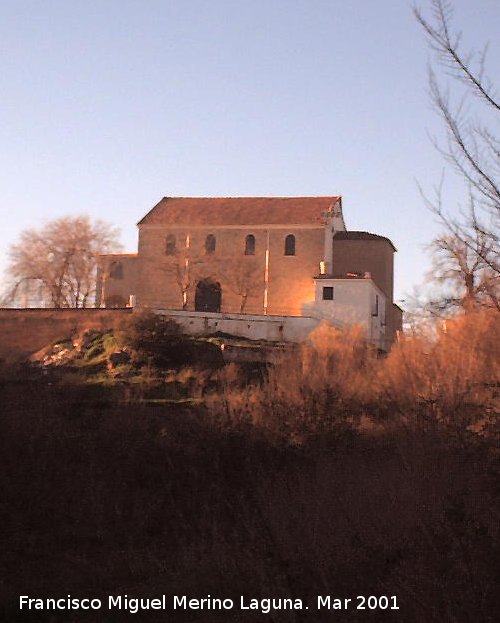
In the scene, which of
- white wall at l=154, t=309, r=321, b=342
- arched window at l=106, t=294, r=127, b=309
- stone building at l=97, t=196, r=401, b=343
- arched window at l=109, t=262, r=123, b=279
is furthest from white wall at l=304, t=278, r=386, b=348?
arched window at l=109, t=262, r=123, b=279

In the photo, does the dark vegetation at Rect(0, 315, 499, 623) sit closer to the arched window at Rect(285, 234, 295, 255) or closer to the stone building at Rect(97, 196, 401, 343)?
the stone building at Rect(97, 196, 401, 343)

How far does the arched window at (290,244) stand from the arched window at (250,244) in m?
1.87

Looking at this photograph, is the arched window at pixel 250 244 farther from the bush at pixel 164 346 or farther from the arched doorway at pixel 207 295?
the bush at pixel 164 346

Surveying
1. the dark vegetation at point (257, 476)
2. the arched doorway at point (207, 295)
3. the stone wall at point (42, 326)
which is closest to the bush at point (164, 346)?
the dark vegetation at point (257, 476)

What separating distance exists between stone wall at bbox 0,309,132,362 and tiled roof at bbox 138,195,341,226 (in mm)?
9189

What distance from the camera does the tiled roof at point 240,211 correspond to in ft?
147

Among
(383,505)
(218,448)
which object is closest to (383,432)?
(218,448)

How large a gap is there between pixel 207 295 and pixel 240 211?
5572 millimetres

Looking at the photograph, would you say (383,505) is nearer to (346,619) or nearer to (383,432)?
(346,619)

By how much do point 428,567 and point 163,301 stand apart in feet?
115

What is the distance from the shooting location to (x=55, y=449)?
985 inches

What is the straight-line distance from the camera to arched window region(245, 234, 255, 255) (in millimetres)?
44419

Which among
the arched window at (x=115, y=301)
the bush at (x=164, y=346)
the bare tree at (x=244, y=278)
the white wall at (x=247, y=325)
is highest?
the bare tree at (x=244, y=278)

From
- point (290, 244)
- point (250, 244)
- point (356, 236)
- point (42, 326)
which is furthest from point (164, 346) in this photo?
point (356, 236)
